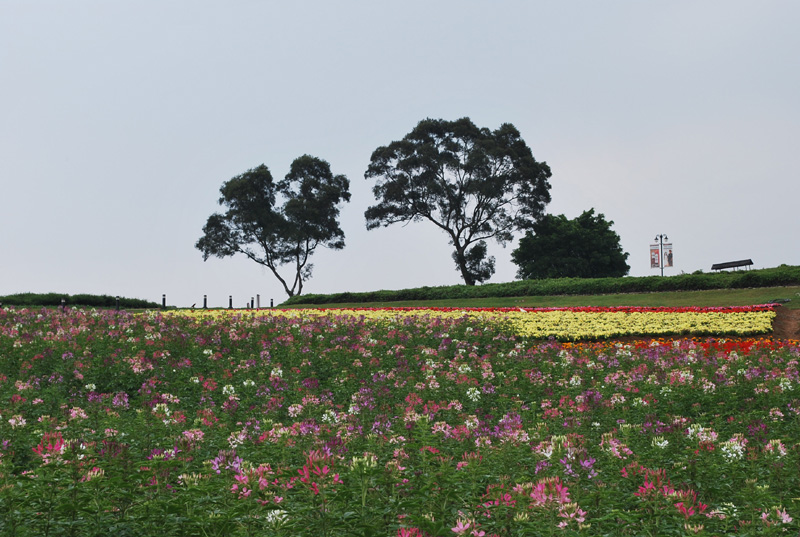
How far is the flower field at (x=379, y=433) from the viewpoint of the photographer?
12.6ft

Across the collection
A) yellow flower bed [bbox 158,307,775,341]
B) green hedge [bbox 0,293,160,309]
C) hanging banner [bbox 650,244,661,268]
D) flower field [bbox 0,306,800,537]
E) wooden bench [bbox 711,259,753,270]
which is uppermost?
hanging banner [bbox 650,244,661,268]

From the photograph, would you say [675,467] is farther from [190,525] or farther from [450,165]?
[450,165]

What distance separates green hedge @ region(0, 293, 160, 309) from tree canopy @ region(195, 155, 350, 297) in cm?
1808

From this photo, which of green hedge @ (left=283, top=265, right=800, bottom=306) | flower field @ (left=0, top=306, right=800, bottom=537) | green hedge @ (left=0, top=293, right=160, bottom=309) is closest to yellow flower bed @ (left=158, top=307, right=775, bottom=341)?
flower field @ (left=0, top=306, right=800, bottom=537)

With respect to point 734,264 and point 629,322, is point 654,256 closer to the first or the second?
point 734,264

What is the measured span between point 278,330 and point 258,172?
40.7m

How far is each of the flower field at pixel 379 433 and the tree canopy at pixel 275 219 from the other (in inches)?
1443

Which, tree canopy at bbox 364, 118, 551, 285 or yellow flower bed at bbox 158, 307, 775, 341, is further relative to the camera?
tree canopy at bbox 364, 118, 551, 285

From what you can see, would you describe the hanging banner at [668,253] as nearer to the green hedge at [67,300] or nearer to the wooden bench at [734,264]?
the wooden bench at [734,264]

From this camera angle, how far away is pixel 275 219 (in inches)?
2088

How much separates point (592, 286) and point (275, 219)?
2807cm

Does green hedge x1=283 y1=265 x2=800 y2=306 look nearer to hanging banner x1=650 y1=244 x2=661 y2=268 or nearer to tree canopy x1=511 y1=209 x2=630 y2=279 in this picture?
tree canopy x1=511 y1=209 x2=630 y2=279

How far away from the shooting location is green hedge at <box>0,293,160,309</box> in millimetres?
32812

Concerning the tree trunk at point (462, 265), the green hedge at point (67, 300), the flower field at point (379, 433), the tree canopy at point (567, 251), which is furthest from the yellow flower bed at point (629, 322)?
the tree canopy at point (567, 251)
